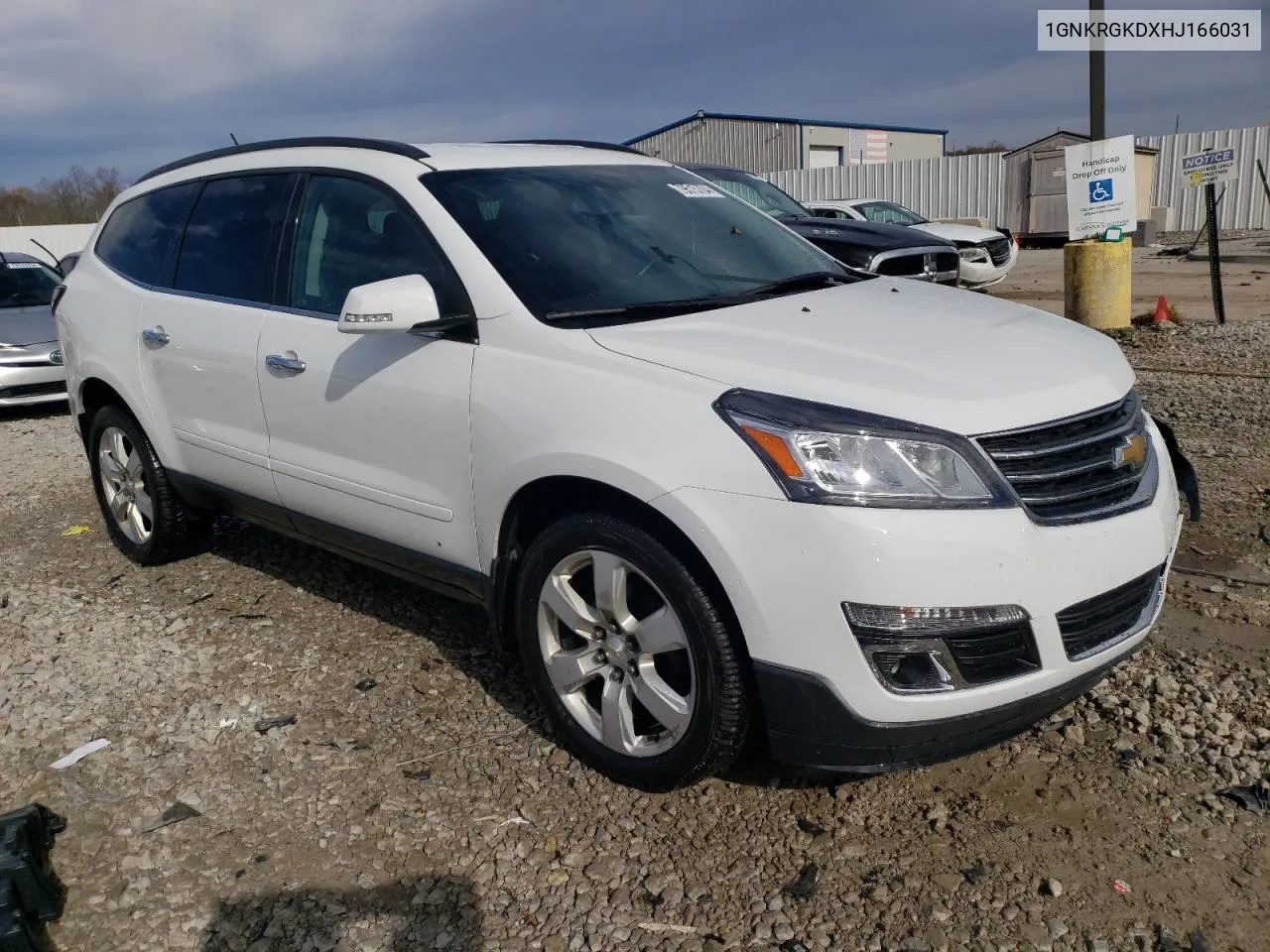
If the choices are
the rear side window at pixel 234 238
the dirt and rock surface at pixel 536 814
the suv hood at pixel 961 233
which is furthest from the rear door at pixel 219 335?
the suv hood at pixel 961 233

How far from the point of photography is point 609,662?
2.96m

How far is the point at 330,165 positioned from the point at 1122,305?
913 centimetres

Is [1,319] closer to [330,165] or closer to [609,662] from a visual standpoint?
[330,165]

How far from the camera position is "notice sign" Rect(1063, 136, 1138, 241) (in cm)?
1057

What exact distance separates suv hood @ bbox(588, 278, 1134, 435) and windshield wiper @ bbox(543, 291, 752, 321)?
0.07 m

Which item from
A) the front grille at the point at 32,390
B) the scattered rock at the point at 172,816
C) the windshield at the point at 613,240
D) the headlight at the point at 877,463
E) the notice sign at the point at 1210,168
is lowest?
the scattered rock at the point at 172,816

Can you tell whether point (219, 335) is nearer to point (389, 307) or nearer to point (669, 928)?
point (389, 307)

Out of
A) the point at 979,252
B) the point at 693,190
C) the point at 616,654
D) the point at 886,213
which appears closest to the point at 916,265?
the point at 979,252

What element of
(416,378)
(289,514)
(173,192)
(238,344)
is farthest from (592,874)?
(173,192)

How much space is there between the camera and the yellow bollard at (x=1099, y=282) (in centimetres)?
1051

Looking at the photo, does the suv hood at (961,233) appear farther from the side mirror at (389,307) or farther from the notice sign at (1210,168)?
the side mirror at (389,307)

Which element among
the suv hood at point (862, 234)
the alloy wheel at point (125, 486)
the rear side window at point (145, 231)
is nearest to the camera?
the rear side window at point (145, 231)

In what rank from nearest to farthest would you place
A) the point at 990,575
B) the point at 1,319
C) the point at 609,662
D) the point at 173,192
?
the point at 990,575
the point at 609,662
the point at 173,192
the point at 1,319

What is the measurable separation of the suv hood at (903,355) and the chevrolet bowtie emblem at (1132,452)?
0.13 m
